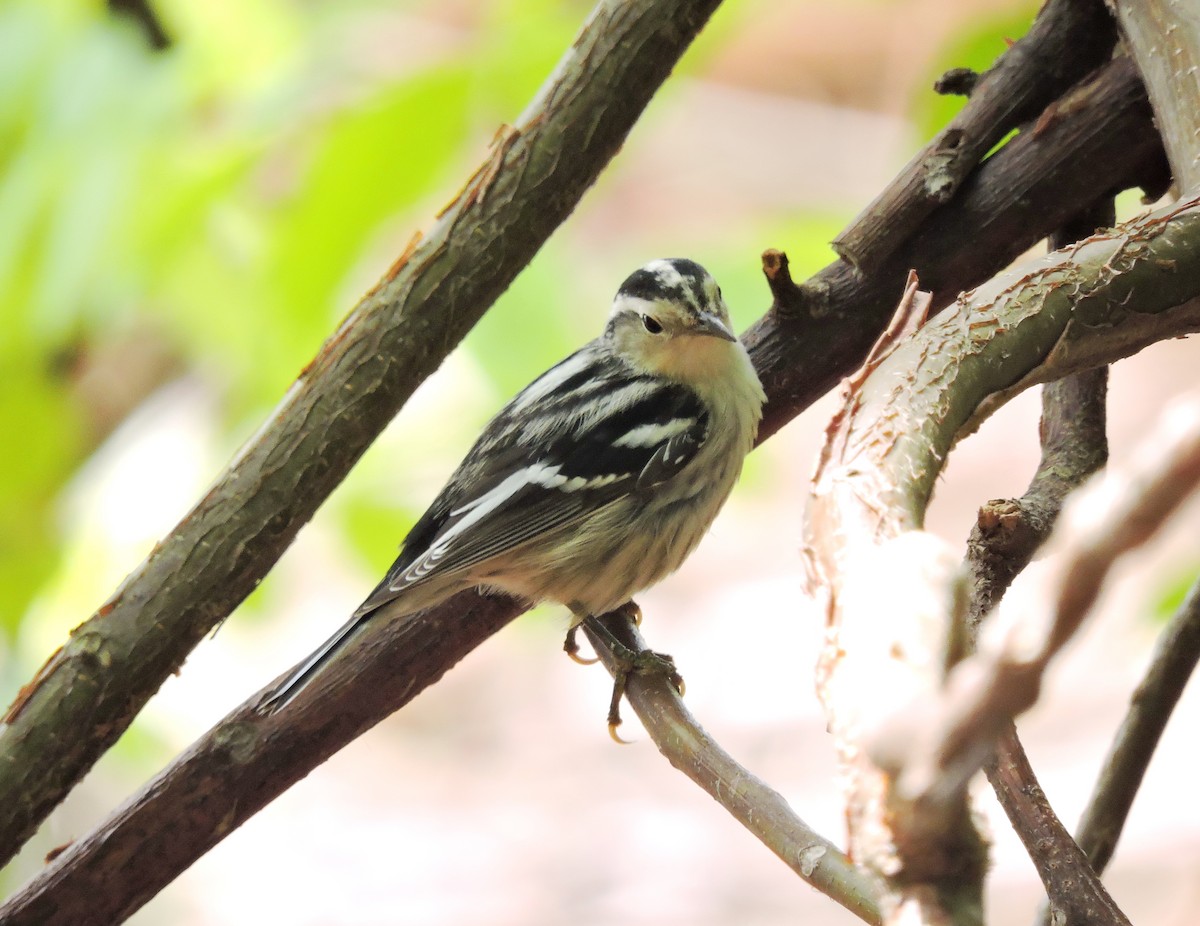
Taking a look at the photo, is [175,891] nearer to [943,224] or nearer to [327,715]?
[327,715]

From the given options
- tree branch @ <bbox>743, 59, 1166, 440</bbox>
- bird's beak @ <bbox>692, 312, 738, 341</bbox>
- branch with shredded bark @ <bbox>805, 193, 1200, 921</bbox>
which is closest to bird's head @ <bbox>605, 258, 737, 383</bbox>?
bird's beak @ <bbox>692, 312, 738, 341</bbox>

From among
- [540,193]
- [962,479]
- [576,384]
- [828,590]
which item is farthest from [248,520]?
[962,479]

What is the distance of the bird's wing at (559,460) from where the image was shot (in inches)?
88.7

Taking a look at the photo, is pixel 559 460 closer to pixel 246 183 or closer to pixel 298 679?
pixel 298 679

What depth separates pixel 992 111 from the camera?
1849 millimetres

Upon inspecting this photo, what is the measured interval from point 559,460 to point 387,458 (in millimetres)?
382

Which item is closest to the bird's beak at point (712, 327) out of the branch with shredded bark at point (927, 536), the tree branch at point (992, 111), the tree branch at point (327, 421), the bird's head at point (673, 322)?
the bird's head at point (673, 322)

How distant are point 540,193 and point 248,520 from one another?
2.08 ft

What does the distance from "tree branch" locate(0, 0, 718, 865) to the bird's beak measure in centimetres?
49

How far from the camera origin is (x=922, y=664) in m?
0.76

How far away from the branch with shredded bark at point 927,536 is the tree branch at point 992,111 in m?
0.58

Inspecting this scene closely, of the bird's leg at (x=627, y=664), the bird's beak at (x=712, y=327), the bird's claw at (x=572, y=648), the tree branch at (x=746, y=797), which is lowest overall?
the tree branch at (x=746, y=797)

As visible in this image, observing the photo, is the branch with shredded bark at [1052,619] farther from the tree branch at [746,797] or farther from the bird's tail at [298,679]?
the bird's tail at [298,679]

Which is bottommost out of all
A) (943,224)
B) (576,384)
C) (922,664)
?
(922,664)
